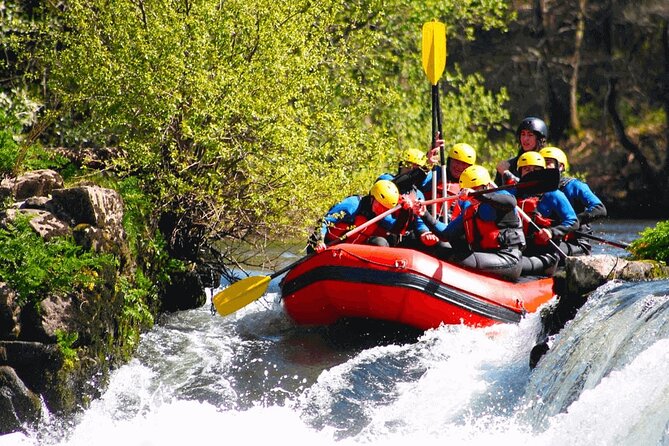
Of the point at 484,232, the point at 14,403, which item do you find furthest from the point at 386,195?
the point at 14,403

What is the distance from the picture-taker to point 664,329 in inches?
278

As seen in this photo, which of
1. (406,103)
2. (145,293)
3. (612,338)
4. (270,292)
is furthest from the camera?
(406,103)

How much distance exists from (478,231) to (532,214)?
110cm

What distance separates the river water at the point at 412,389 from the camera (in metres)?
6.94

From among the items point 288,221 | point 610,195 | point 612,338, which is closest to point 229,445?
point 612,338

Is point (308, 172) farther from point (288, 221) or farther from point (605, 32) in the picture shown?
point (605, 32)

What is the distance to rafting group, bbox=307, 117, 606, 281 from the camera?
10.1 metres

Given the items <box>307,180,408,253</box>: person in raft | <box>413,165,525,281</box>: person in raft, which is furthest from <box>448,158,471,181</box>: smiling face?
<box>413,165,525,281</box>: person in raft

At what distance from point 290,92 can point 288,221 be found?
3.87 feet

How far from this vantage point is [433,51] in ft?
39.2

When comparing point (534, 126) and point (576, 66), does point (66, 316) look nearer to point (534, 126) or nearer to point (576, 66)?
point (534, 126)

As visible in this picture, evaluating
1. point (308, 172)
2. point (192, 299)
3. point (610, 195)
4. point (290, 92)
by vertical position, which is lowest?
point (610, 195)

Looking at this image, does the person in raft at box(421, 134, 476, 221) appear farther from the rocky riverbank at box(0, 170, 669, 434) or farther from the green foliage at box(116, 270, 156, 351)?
the green foliage at box(116, 270, 156, 351)

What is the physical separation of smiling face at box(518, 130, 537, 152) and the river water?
2530mm
